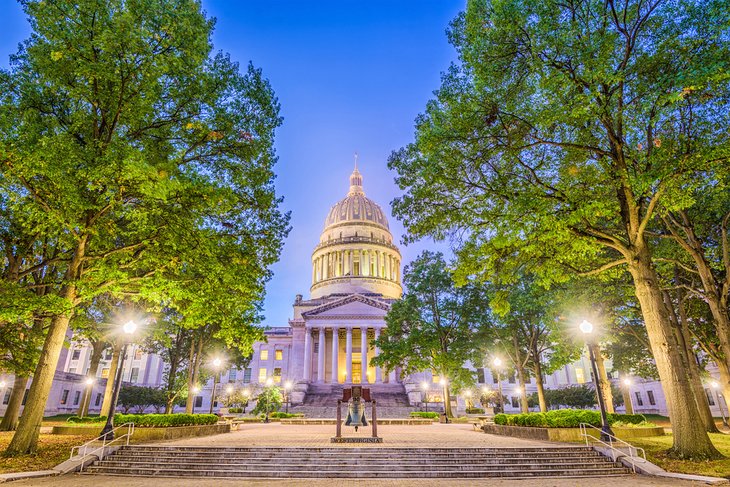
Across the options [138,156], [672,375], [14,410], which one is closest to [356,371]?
[14,410]

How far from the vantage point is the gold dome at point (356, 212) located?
86.4 metres

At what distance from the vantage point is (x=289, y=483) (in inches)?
408

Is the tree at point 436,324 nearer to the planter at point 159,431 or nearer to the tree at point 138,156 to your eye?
the planter at point 159,431

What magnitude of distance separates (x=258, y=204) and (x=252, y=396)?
43.6m

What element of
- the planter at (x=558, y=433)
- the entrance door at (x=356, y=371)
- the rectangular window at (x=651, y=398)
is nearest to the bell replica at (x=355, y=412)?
the planter at (x=558, y=433)

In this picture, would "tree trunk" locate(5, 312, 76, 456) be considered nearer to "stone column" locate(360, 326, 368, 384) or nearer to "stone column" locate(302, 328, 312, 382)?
"stone column" locate(302, 328, 312, 382)

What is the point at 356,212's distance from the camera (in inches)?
3433

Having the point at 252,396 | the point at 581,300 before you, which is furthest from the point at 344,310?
the point at 581,300

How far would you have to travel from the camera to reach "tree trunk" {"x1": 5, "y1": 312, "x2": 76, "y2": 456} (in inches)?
503

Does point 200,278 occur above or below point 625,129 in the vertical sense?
below

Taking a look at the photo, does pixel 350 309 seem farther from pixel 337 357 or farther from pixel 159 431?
pixel 159 431

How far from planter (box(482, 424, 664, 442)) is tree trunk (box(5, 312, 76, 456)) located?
1734 centimetres

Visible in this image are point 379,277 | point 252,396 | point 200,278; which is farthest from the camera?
point 379,277

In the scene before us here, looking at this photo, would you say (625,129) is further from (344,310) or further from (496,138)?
(344,310)
